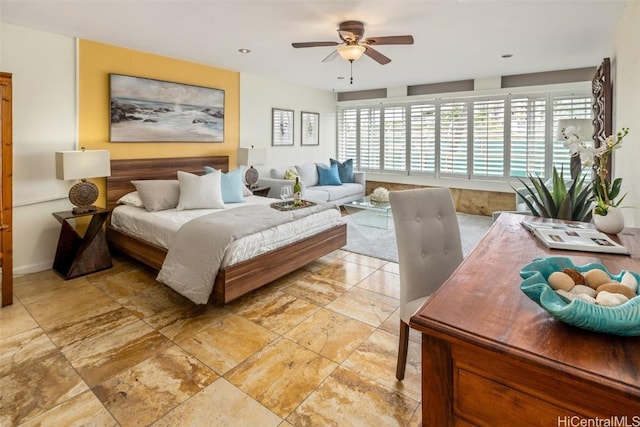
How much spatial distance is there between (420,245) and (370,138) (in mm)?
6041

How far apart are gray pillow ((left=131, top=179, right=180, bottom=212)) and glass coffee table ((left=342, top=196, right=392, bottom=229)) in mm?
2575

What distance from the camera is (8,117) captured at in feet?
8.83

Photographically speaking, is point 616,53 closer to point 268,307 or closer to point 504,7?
point 504,7

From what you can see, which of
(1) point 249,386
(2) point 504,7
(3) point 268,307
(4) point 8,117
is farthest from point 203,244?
(2) point 504,7

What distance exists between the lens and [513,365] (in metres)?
0.76

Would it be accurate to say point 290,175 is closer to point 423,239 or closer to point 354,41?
point 354,41

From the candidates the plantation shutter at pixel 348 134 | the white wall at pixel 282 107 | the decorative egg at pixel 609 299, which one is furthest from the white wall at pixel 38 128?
the plantation shutter at pixel 348 134

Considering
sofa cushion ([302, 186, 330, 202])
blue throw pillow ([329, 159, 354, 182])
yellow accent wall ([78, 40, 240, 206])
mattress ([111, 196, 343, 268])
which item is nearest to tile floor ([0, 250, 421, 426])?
mattress ([111, 196, 343, 268])

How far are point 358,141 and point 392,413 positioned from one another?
261 inches

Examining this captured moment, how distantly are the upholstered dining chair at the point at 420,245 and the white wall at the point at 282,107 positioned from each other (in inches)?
170

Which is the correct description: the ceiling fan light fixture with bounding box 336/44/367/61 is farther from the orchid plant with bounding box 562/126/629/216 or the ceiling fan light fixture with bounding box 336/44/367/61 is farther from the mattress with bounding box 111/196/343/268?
the orchid plant with bounding box 562/126/629/216

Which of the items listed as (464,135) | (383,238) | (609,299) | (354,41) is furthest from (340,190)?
(609,299)

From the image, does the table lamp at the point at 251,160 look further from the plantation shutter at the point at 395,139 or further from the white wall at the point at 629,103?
the white wall at the point at 629,103

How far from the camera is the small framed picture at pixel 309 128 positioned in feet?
22.9
